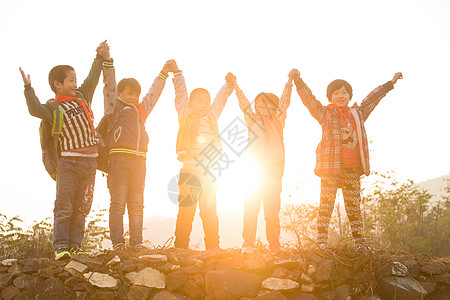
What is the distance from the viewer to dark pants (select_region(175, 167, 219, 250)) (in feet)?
14.1

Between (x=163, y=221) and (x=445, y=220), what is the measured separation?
60881mm

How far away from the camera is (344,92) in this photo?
4602mm

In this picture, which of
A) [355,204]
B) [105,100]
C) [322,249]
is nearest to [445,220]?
[355,204]

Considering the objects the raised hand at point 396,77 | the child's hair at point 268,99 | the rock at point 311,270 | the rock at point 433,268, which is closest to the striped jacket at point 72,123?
the child's hair at point 268,99

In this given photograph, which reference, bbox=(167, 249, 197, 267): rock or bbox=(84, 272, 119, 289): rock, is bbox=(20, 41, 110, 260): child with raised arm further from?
bbox=(167, 249, 197, 267): rock

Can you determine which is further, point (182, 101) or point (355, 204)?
point (182, 101)

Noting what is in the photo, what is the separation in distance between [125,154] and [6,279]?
173 cm

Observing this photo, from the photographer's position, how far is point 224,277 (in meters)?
3.59

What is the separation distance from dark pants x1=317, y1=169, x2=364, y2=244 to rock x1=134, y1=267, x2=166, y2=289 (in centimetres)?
188

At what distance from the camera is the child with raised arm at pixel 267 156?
4234 millimetres

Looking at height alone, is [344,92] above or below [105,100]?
above

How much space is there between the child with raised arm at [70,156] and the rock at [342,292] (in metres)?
2.81

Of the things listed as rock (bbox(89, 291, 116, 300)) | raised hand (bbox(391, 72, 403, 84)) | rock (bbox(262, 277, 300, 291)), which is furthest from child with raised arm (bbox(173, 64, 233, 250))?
raised hand (bbox(391, 72, 403, 84))

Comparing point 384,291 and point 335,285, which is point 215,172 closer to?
point 335,285
